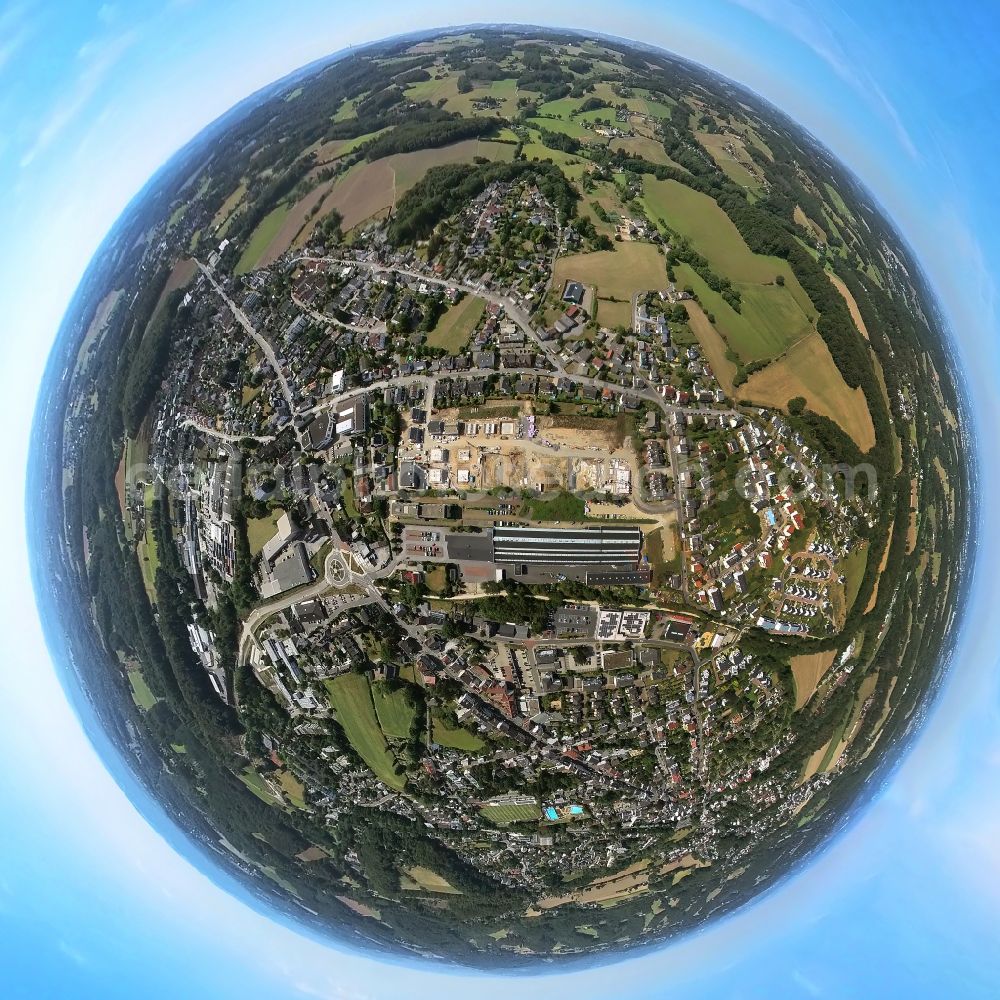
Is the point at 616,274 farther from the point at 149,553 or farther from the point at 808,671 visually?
the point at 149,553

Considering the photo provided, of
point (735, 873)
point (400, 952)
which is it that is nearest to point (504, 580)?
point (735, 873)

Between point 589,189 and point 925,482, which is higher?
point 589,189

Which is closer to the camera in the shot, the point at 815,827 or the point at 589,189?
the point at 589,189

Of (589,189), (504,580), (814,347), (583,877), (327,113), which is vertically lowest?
(583,877)

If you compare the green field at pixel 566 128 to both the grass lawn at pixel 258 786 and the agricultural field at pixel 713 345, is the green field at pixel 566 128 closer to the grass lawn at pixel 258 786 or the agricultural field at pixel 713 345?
the agricultural field at pixel 713 345

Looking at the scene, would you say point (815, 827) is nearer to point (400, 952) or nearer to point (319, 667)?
point (400, 952)

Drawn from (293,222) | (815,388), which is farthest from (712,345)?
(293,222)

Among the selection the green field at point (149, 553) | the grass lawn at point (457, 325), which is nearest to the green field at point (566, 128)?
the grass lawn at point (457, 325)
